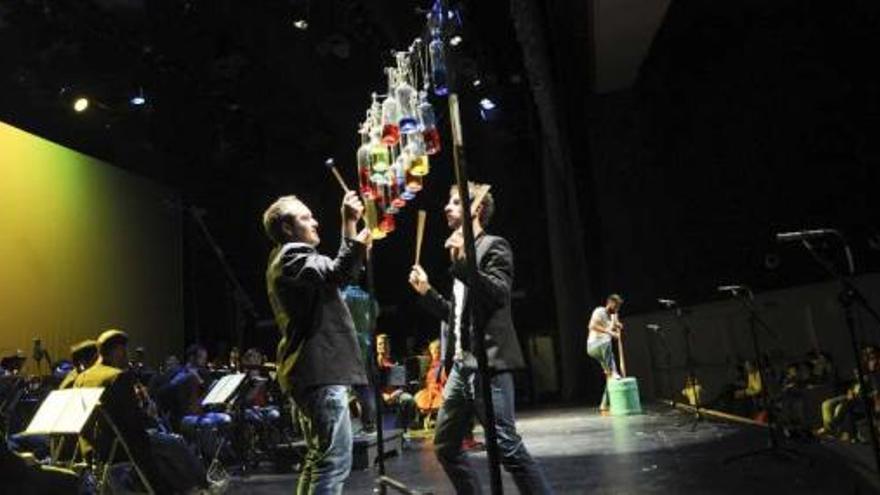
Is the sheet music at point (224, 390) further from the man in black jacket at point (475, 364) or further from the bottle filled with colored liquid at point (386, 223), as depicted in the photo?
the man in black jacket at point (475, 364)

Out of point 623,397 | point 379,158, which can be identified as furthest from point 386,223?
point 623,397

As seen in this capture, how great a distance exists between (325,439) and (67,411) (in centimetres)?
236

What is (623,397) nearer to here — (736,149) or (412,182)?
(736,149)

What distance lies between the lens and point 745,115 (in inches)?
425

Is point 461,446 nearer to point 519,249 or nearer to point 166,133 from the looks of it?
point 166,133

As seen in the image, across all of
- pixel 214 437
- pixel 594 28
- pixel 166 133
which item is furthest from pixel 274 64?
pixel 214 437

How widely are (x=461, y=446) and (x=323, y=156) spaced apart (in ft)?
32.3

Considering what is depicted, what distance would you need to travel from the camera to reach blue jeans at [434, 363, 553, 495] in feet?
10.2

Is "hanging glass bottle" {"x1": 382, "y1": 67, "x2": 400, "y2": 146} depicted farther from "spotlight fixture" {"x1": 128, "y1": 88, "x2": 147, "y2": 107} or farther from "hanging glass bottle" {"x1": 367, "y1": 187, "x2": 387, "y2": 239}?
"spotlight fixture" {"x1": 128, "y1": 88, "x2": 147, "y2": 107}

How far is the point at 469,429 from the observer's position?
331cm

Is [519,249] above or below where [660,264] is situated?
above

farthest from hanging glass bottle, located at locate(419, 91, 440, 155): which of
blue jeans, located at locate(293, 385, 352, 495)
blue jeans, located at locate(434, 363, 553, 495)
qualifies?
blue jeans, located at locate(293, 385, 352, 495)

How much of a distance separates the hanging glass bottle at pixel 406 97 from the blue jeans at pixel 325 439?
3.84 feet

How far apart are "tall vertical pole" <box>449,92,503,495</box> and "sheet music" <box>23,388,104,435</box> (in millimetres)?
2764
